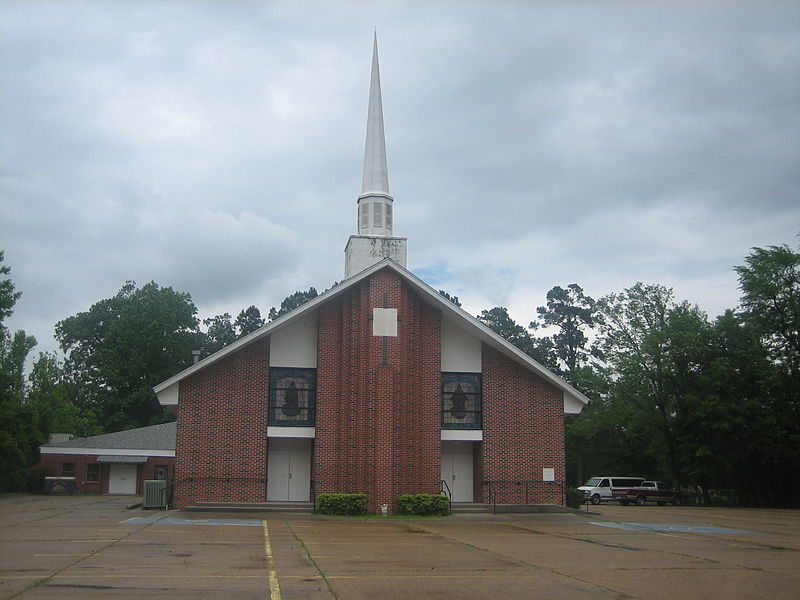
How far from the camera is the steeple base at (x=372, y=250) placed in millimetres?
30578

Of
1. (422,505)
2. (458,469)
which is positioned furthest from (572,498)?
(422,505)

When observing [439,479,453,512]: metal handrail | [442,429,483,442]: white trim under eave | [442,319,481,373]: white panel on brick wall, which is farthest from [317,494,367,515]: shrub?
[442,319,481,373]: white panel on brick wall

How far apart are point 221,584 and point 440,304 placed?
17.7 m

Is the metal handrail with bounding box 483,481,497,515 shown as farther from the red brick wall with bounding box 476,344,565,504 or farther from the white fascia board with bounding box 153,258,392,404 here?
the white fascia board with bounding box 153,258,392,404

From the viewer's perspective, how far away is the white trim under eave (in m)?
27.9

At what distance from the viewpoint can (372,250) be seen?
3069 cm

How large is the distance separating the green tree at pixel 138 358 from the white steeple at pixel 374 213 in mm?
34789

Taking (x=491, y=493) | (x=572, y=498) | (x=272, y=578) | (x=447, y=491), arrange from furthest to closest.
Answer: (x=572, y=498)
(x=447, y=491)
(x=491, y=493)
(x=272, y=578)

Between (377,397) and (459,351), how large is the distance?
4.31m

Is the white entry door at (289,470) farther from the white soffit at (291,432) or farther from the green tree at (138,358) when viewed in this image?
the green tree at (138,358)

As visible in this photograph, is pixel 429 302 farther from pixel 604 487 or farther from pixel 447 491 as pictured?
pixel 604 487

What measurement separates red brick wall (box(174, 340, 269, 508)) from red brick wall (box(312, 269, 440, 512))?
2.03 m

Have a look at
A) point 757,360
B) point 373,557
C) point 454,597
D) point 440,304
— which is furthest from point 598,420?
point 454,597

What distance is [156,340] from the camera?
62.3 meters
